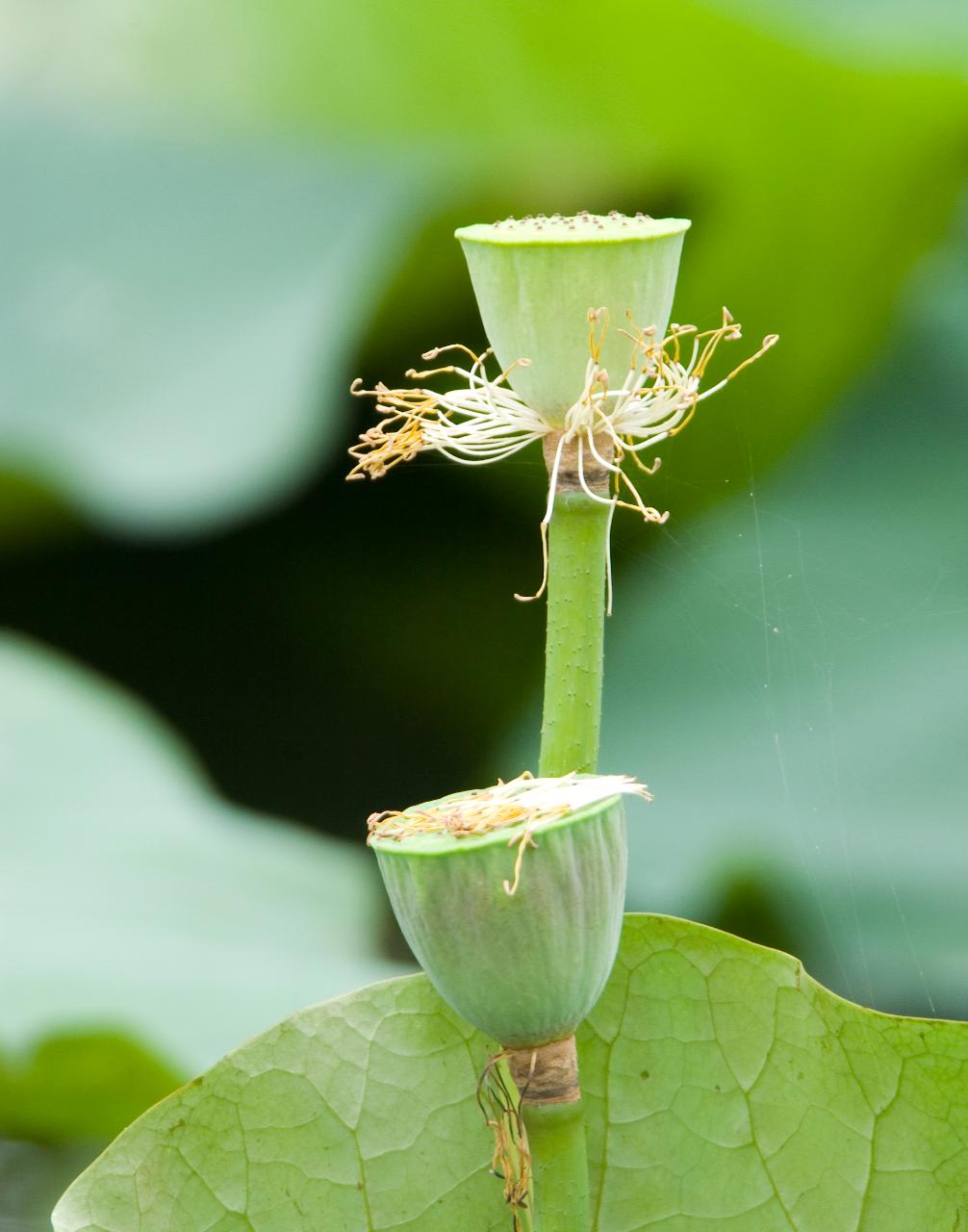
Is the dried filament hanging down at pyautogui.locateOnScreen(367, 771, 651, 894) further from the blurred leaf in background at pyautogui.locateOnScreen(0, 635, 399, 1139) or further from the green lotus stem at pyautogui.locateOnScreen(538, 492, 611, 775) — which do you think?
the blurred leaf in background at pyautogui.locateOnScreen(0, 635, 399, 1139)

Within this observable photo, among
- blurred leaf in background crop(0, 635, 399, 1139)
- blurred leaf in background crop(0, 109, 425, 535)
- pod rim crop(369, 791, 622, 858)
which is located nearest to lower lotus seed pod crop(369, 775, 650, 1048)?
pod rim crop(369, 791, 622, 858)

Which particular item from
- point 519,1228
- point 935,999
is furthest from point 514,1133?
point 935,999

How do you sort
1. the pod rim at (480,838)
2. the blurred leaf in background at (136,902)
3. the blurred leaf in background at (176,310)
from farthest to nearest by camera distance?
the blurred leaf in background at (176,310)
the blurred leaf in background at (136,902)
the pod rim at (480,838)

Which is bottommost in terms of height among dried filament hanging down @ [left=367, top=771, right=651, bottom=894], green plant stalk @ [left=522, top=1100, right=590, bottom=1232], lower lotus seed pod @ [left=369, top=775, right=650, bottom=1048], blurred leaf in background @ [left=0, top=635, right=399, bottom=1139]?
blurred leaf in background @ [left=0, top=635, right=399, bottom=1139]

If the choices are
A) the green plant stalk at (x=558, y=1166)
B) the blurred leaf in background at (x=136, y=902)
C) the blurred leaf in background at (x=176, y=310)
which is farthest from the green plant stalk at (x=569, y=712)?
the blurred leaf in background at (x=176, y=310)

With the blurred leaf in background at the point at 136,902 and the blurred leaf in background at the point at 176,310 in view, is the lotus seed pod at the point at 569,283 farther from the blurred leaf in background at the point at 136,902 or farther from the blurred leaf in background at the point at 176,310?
the blurred leaf in background at the point at 176,310

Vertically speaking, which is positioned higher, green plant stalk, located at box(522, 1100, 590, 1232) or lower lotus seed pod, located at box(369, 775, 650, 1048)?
lower lotus seed pod, located at box(369, 775, 650, 1048)

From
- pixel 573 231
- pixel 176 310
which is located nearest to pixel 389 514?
pixel 176 310

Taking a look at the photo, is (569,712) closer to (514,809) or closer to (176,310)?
(514,809)
